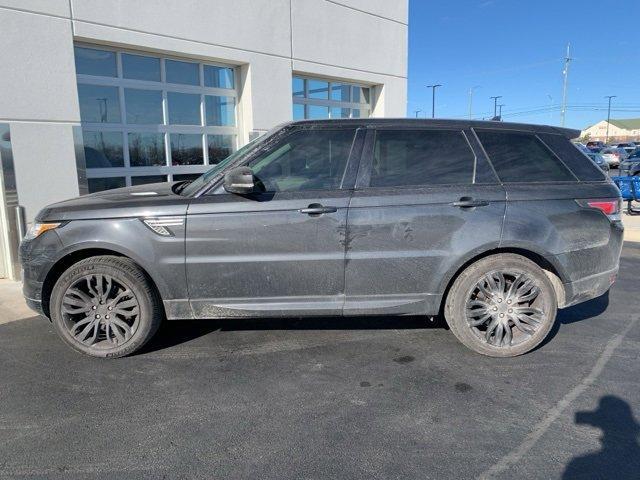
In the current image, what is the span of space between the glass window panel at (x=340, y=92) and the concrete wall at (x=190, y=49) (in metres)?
0.45

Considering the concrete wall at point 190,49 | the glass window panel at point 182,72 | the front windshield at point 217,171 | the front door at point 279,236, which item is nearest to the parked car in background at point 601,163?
the front door at point 279,236

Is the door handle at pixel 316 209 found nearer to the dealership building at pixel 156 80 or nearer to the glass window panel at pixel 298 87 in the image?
the dealership building at pixel 156 80

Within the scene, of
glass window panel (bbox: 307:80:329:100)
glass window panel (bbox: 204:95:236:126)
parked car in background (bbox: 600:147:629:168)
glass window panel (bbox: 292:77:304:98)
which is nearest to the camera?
glass window panel (bbox: 204:95:236:126)

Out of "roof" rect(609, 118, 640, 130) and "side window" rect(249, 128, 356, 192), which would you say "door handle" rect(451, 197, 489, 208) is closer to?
"side window" rect(249, 128, 356, 192)

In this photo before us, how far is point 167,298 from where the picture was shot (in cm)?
371

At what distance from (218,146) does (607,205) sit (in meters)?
6.51

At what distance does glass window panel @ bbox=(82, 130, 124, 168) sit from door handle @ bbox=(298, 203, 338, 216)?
469 cm

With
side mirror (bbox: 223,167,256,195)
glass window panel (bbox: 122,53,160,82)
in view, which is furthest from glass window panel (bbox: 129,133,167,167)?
side mirror (bbox: 223,167,256,195)

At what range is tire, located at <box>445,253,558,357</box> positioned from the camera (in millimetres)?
3770

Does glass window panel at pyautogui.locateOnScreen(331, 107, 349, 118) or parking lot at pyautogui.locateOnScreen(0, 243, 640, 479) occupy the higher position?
glass window panel at pyautogui.locateOnScreen(331, 107, 349, 118)

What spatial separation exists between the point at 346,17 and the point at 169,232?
25.7ft

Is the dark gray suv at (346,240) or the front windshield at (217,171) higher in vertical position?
the front windshield at (217,171)

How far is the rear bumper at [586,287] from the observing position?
388 cm

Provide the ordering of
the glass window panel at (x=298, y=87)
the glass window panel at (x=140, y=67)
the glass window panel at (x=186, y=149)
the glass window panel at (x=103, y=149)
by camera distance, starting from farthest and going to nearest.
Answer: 1. the glass window panel at (x=298, y=87)
2. the glass window panel at (x=186, y=149)
3. the glass window panel at (x=140, y=67)
4. the glass window panel at (x=103, y=149)
